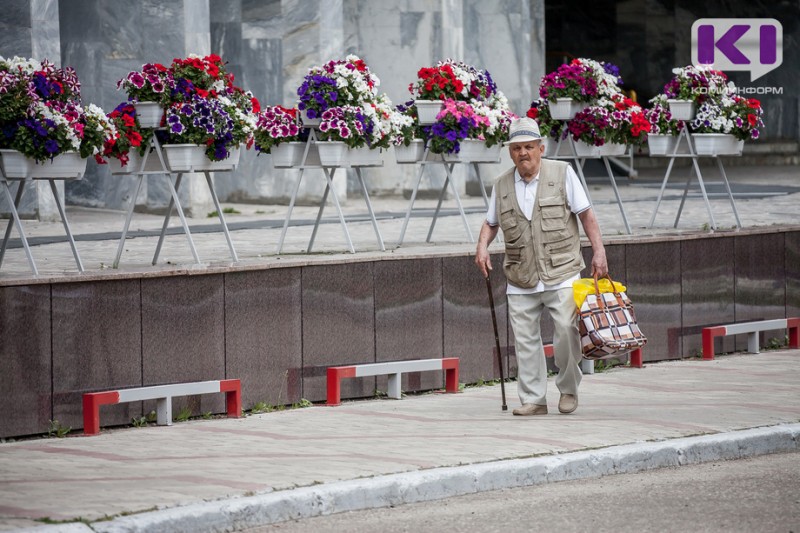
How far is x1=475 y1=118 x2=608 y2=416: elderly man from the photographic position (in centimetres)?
953

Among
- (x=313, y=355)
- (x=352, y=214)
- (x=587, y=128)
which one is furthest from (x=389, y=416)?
(x=352, y=214)

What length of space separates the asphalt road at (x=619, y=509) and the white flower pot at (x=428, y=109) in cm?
507

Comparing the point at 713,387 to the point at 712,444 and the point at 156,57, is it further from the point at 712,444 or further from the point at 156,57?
the point at 156,57

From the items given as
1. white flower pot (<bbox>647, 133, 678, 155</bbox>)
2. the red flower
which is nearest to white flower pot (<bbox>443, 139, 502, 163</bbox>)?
white flower pot (<bbox>647, 133, 678, 155</bbox>)

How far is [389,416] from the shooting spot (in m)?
10.0

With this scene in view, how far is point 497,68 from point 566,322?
1531cm

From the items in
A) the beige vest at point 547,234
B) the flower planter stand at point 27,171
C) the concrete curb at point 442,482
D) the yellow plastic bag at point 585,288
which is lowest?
the concrete curb at point 442,482

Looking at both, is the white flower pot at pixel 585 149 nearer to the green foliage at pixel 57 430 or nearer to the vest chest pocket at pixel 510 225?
the vest chest pocket at pixel 510 225

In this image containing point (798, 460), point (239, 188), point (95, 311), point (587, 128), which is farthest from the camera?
point (239, 188)

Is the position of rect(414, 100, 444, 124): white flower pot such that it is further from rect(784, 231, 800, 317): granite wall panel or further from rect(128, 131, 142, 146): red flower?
rect(784, 231, 800, 317): granite wall panel

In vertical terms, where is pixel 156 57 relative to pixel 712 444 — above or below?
above

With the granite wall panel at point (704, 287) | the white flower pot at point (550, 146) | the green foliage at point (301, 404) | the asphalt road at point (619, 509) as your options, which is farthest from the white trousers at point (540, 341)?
the white flower pot at point (550, 146)

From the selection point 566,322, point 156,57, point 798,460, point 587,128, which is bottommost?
point 798,460

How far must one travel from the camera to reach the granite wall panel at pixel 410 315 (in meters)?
11.0
